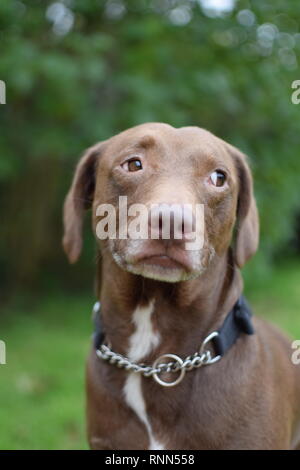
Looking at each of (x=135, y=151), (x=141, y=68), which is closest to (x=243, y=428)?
(x=135, y=151)

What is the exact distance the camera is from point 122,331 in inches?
124

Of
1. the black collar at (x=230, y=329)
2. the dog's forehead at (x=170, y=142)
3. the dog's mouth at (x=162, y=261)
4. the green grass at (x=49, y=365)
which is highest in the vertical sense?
the dog's forehead at (x=170, y=142)

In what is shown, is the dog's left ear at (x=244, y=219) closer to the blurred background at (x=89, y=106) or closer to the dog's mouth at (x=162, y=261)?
the dog's mouth at (x=162, y=261)

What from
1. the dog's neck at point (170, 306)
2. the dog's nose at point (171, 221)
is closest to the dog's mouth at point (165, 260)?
the dog's nose at point (171, 221)

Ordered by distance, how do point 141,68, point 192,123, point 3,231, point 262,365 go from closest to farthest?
point 262,365
point 141,68
point 192,123
point 3,231

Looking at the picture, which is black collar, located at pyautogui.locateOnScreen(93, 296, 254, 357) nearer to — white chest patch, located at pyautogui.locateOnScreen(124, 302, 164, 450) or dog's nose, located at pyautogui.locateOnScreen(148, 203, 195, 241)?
white chest patch, located at pyautogui.locateOnScreen(124, 302, 164, 450)

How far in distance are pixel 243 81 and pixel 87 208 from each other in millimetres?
3996

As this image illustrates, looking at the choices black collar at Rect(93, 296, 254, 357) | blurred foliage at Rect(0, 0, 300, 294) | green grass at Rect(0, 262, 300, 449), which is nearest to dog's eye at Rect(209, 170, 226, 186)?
black collar at Rect(93, 296, 254, 357)

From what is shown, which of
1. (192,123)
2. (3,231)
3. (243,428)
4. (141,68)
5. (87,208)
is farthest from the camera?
(3,231)

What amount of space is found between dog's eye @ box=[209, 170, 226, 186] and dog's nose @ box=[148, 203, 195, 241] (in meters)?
0.51

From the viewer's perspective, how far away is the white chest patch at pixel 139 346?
304cm

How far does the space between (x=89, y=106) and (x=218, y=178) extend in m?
4.07

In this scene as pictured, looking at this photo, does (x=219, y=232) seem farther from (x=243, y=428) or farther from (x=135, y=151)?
(x=243, y=428)

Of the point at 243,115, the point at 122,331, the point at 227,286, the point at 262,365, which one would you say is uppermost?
the point at 243,115
